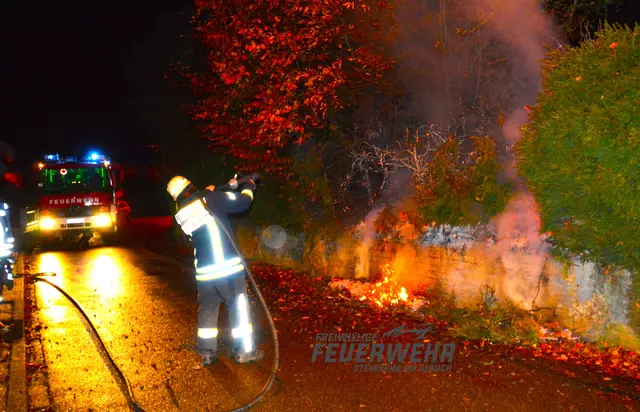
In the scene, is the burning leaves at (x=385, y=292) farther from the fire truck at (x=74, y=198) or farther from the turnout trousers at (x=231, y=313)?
the fire truck at (x=74, y=198)

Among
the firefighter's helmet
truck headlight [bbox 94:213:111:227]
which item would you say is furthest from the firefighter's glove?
truck headlight [bbox 94:213:111:227]

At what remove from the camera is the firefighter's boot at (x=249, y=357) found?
6109 mm

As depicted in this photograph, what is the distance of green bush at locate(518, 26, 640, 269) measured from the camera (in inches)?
231

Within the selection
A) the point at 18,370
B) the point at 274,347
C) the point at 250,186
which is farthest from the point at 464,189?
the point at 18,370

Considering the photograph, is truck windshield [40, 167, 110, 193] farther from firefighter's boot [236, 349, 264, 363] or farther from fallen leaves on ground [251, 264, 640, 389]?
firefighter's boot [236, 349, 264, 363]

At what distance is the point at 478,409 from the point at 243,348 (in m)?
2.42

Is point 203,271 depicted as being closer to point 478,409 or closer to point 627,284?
point 478,409

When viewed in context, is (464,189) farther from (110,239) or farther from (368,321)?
(110,239)

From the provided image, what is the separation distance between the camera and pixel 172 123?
60.7 feet

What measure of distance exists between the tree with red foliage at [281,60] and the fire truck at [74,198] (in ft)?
27.5

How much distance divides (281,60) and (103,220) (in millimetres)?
11084

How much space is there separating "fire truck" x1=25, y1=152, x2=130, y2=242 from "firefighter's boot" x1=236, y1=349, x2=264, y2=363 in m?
14.0

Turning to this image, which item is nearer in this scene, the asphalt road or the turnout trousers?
the asphalt road

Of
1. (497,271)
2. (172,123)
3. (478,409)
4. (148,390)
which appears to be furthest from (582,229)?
(172,123)
